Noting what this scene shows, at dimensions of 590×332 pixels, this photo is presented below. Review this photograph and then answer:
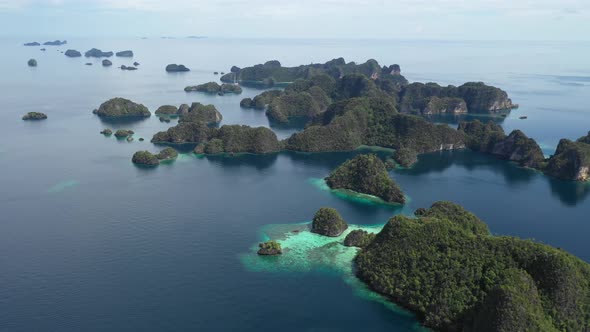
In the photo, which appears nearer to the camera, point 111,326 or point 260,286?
point 111,326

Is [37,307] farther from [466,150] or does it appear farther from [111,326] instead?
[466,150]

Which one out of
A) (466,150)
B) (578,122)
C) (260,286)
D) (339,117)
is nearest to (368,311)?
(260,286)

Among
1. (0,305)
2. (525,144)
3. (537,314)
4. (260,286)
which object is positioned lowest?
(0,305)

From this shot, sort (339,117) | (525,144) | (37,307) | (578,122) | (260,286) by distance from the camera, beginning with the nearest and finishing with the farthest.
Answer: (37,307) < (260,286) < (525,144) < (339,117) < (578,122)

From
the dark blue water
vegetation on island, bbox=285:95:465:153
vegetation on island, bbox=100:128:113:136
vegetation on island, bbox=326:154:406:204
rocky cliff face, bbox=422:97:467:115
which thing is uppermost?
rocky cliff face, bbox=422:97:467:115

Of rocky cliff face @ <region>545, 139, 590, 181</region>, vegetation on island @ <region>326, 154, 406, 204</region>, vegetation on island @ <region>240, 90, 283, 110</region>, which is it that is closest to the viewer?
vegetation on island @ <region>326, 154, 406, 204</region>

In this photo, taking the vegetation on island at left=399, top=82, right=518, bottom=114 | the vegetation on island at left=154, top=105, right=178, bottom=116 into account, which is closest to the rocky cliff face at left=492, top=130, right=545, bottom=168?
the vegetation on island at left=399, top=82, right=518, bottom=114

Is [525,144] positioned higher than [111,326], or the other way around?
[525,144]

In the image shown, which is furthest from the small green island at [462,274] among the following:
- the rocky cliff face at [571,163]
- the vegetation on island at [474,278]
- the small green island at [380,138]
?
the rocky cliff face at [571,163]

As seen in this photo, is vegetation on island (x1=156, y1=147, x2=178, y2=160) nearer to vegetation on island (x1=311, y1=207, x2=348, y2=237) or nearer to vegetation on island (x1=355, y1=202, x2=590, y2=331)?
vegetation on island (x1=311, y1=207, x2=348, y2=237)
